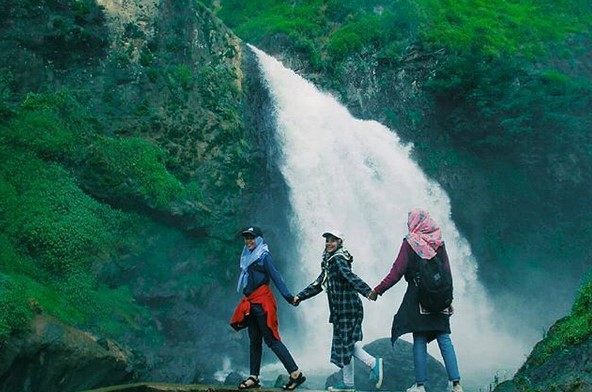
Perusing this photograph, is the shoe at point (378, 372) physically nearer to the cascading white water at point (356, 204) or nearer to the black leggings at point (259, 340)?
the black leggings at point (259, 340)

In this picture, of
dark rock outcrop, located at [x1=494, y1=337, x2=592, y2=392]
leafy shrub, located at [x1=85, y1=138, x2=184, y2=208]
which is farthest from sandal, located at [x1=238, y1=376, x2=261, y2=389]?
leafy shrub, located at [x1=85, y1=138, x2=184, y2=208]

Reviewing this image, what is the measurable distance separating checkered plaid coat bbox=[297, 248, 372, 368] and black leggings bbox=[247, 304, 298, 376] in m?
0.39

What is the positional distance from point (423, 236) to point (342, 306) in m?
0.98

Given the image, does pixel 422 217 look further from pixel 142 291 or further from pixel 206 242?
pixel 206 242

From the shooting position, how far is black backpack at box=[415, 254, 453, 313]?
4.93m

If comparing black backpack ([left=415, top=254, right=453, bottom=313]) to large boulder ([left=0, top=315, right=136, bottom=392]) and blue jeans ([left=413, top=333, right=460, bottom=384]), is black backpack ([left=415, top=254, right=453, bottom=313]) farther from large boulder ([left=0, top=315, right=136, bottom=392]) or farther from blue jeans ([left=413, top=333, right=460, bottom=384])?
large boulder ([left=0, top=315, right=136, bottom=392])

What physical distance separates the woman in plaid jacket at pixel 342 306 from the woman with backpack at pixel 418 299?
35 centimetres

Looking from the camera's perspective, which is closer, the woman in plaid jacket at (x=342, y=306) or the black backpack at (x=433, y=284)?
the black backpack at (x=433, y=284)

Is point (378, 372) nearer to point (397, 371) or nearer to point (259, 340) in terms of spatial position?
point (259, 340)

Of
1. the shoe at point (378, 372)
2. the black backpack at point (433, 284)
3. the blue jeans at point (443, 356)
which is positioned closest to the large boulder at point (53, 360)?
the shoe at point (378, 372)

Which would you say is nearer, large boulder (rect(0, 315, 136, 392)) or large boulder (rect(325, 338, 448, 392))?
large boulder (rect(0, 315, 136, 392))

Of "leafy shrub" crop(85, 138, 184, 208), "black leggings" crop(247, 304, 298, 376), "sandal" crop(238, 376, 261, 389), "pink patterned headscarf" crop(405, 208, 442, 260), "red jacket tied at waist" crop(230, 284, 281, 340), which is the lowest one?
"sandal" crop(238, 376, 261, 389)

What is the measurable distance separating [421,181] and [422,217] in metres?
14.5

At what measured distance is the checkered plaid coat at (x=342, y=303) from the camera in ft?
17.6
